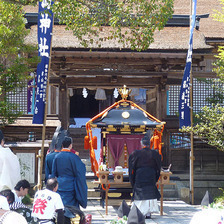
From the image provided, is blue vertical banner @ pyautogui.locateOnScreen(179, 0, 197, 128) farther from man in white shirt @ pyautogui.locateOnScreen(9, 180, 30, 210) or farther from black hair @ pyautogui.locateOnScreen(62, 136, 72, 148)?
man in white shirt @ pyautogui.locateOnScreen(9, 180, 30, 210)

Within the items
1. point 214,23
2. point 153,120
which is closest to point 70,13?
point 153,120

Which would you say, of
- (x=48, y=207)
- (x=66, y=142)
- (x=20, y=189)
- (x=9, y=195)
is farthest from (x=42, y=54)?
(x=9, y=195)

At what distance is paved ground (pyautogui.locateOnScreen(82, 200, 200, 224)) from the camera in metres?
9.76

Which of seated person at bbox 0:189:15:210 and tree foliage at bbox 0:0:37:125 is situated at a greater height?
tree foliage at bbox 0:0:37:125

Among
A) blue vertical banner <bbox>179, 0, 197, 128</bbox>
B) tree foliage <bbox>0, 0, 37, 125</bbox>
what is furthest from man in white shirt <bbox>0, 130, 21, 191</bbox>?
blue vertical banner <bbox>179, 0, 197, 128</bbox>

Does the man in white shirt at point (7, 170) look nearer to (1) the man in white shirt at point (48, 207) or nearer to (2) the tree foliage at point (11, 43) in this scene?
(1) the man in white shirt at point (48, 207)

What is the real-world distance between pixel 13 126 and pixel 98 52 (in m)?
3.92

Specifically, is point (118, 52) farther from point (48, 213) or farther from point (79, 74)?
point (48, 213)

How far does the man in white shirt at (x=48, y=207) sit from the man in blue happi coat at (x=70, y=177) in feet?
4.34

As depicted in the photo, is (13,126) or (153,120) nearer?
Answer: (153,120)

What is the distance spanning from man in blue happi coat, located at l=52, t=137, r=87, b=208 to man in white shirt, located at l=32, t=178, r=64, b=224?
132 centimetres

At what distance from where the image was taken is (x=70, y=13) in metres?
10.1

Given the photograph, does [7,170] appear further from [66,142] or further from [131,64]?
[131,64]

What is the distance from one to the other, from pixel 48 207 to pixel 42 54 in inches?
232
